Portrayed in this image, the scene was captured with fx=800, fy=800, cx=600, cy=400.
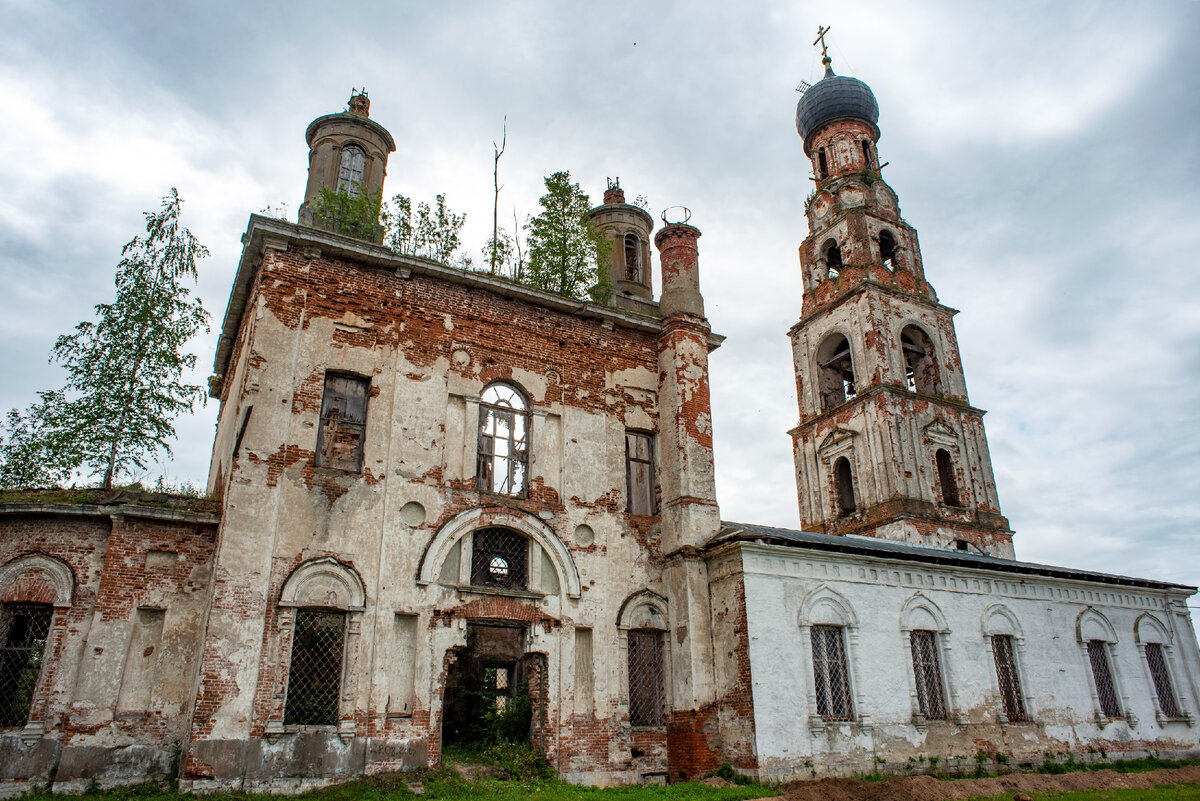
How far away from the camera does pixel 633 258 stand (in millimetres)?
19484

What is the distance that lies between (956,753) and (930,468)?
12.5 meters

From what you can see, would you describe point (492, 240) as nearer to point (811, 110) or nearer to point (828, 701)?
point (828, 701)

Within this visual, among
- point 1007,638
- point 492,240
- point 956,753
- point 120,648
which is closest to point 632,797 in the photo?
point 956,753

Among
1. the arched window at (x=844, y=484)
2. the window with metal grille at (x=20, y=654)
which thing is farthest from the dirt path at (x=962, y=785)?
the arched window at (x=844, y=484)

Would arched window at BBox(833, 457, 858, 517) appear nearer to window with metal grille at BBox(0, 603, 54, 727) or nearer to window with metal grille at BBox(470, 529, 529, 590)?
window with metal grille at BBox(470, 529, 529, 590)

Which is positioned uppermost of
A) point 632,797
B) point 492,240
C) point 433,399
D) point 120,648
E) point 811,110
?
point 811,110

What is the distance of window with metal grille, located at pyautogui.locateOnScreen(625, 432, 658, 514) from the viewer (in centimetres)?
1457

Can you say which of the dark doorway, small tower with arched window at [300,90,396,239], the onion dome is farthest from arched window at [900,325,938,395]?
small tower with arched window at [300,90,396,239]

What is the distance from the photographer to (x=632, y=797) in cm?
1088

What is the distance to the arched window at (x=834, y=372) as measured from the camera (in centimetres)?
2811

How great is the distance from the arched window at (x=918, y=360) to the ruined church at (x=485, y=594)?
10.5 metres

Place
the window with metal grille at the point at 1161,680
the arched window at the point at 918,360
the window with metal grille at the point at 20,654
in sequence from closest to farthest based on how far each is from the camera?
the window with metal grille at the point at 20,654, the window with metal grille at the point at 1161,680, the arched window at the point at 918,360

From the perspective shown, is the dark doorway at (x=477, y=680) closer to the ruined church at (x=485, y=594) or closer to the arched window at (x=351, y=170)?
the ruined church at (x=485, y=594)

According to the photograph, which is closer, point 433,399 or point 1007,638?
point 433,399
